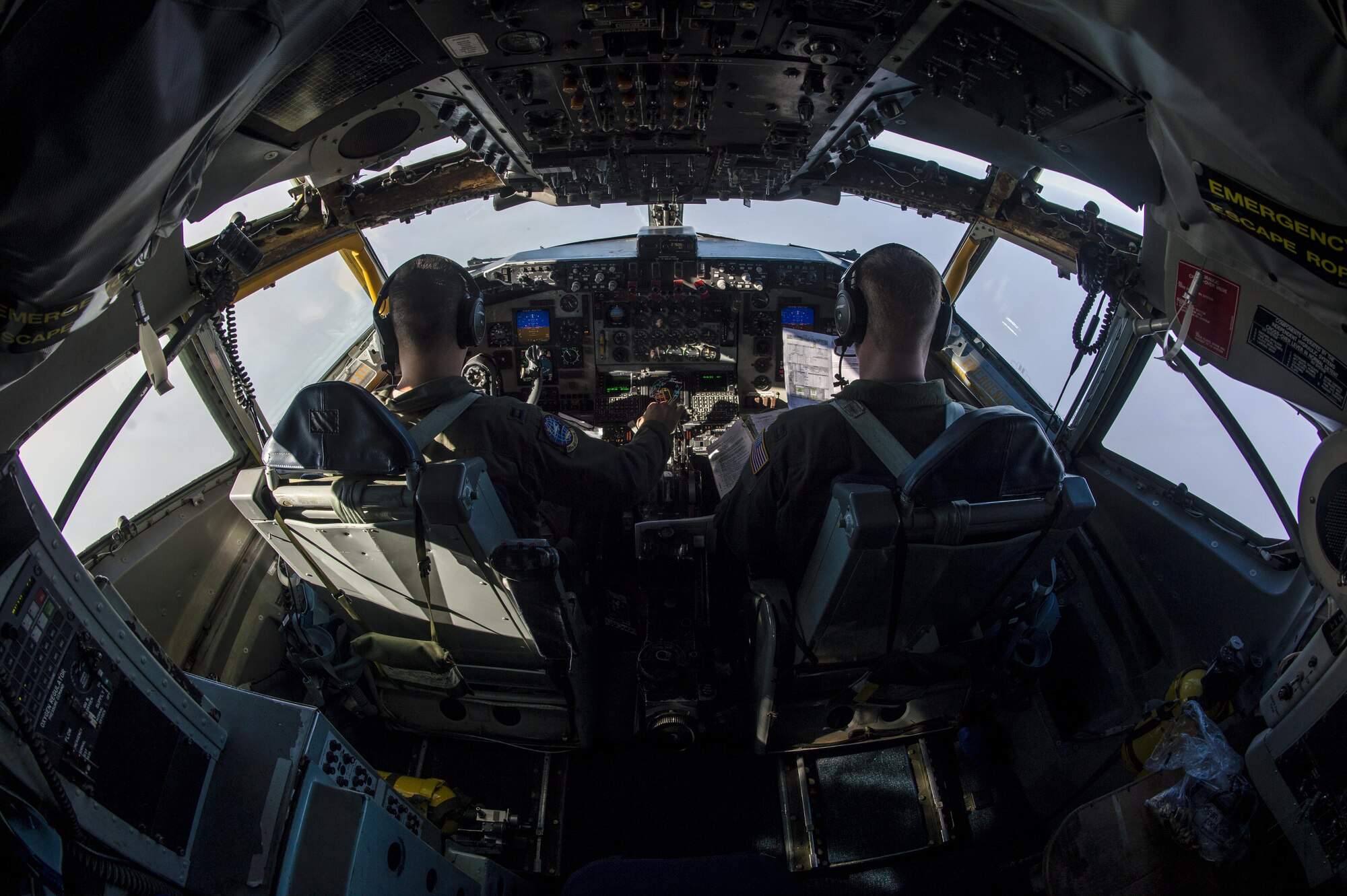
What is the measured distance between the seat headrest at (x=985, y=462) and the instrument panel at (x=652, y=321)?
2.27 metres

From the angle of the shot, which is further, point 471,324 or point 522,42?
point 471,324

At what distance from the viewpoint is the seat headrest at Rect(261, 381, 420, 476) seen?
58.0 inches

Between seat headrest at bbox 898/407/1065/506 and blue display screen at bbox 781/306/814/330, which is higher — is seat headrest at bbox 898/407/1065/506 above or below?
below

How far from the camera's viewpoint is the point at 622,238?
4.34 m

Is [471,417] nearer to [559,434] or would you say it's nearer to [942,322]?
[559,434]

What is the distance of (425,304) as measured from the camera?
197 centimetres

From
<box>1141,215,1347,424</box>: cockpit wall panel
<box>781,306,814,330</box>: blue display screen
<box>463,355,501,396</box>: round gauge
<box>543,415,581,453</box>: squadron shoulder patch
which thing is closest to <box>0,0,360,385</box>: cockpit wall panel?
<box>543,415,581,453</box>: squadron shoulder patch

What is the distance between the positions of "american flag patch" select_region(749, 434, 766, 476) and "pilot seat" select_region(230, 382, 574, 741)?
2.28 feet

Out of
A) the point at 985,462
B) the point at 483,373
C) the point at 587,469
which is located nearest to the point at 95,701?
the point at 587,469

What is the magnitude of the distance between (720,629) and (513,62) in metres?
2.04

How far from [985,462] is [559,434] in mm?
1228

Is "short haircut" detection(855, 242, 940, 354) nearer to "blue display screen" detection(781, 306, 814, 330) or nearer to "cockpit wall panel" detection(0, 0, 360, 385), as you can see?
"cockpit wall panel" detection(0, 0, 360, 385)

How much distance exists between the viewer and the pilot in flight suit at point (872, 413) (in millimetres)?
1799

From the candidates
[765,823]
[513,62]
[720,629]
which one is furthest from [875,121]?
[765,823]
